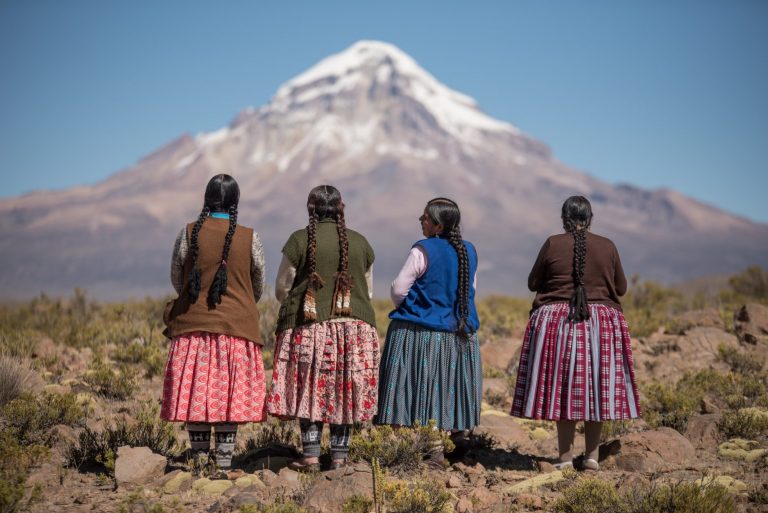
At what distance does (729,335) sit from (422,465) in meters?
6.58

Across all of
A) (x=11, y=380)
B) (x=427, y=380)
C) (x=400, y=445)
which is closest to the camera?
(x=400, y=445)

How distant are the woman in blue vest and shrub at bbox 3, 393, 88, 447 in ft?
7.88

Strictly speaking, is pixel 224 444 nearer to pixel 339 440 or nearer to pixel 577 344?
pixel 339 440

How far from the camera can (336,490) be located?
542 cm

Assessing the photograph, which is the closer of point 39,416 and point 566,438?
point 566,438

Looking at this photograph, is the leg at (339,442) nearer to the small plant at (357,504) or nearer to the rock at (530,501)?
the small plant at (357,504)

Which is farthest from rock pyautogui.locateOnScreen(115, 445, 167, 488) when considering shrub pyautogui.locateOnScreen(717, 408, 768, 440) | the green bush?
shrub pyautogui.locateOnScreen(717, 408, 768, 440)

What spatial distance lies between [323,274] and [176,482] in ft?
5.28

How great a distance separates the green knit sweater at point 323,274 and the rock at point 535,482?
1.45m

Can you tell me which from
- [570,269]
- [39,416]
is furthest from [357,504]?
[39,416]

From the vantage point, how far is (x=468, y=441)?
7.07 metres

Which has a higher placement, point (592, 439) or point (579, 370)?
point (579, 370)

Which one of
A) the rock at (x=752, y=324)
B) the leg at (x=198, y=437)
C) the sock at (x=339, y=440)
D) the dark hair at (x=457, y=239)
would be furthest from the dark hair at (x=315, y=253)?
the rock at (x=752, y=324)

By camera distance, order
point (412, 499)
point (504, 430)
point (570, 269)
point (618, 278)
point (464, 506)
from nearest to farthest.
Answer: point (412, 499), point (464, 506), point (570, 269), point (618, 278), point (504, 430)
